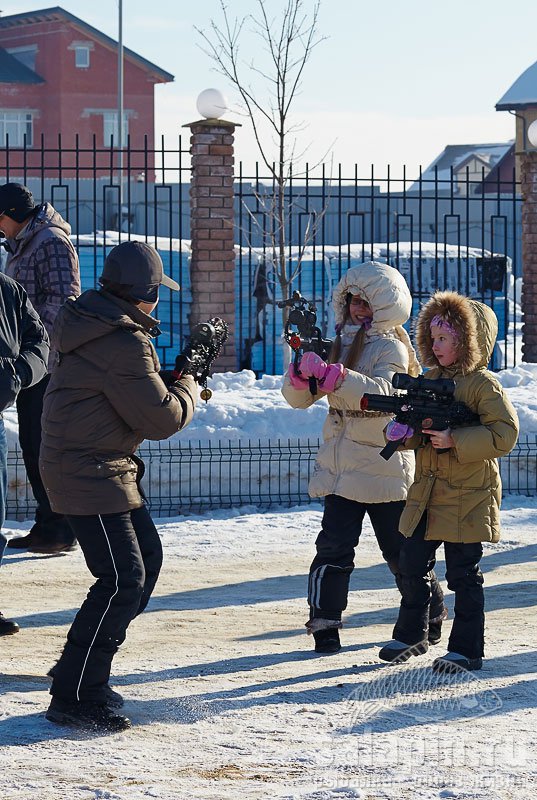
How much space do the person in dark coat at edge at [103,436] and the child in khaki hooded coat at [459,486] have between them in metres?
1.20

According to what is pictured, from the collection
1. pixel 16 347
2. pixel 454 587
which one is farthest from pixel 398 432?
pixel 16 347

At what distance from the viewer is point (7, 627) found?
6.11 metres

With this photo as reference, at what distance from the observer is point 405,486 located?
587cm

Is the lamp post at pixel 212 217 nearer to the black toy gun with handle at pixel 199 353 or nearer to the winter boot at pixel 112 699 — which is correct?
the black toy gun with handle at pixel 199 353

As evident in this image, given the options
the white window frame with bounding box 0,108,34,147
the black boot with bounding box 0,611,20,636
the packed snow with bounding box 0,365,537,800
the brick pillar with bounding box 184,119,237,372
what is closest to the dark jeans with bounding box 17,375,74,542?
the packed snow with bounding box 0,365,537,800

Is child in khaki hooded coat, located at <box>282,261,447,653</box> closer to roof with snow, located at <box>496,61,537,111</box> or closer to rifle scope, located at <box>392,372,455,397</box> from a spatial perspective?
rifle scope, located at <box>392,372,455,397</box>

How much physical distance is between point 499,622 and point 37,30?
162 ft

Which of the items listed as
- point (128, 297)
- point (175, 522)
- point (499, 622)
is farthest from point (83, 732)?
point (175, 522)

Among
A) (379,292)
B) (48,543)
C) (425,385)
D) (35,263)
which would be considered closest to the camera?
(425,385)

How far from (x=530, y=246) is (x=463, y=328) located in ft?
32.4

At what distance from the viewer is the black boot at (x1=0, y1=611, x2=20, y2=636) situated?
6102 millimetres

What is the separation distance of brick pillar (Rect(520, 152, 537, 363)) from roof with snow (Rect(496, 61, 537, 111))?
28602 mm

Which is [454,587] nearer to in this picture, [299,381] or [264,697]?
[264,697]

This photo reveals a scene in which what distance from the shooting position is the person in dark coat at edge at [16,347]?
5.77 meters
